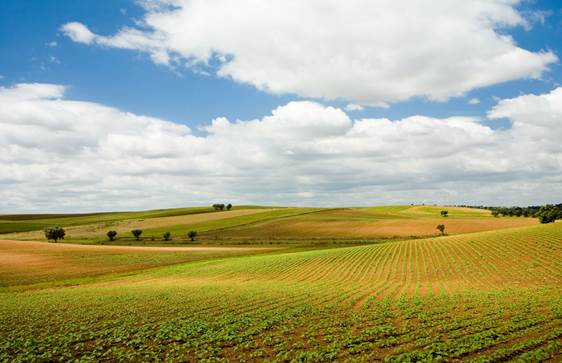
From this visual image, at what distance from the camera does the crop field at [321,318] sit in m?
15.6

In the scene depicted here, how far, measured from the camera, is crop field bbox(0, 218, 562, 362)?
15.6m

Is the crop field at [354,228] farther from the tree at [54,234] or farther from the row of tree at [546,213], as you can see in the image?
the tree at [54,234]

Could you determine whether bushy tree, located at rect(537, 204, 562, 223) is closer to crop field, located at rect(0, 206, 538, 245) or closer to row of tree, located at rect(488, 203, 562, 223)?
row of tree, located at rect(488, 203, 562, 223)

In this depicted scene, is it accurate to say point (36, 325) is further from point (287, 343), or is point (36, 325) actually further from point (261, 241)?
point (261, 241)

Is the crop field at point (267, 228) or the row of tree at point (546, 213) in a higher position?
the row of tree at point (546, 213)

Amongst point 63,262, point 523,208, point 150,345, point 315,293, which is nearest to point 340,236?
point 63,262

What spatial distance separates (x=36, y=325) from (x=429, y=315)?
2207cm

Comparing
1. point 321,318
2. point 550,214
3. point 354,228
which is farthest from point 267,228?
point 321,318

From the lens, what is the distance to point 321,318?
843 inches

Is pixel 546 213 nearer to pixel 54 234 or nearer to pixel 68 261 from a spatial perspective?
pixel 68 261

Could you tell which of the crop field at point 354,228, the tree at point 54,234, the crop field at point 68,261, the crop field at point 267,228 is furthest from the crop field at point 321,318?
the tree at point 54,234

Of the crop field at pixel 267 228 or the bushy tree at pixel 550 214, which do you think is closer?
the bushy tree at pixel 550 214

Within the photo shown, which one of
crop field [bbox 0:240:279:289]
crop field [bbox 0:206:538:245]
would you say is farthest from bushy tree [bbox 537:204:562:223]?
crop field [bbox 0:240:279:289]

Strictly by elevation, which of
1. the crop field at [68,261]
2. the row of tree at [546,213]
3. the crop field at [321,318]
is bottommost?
the crop field at [68,261]
